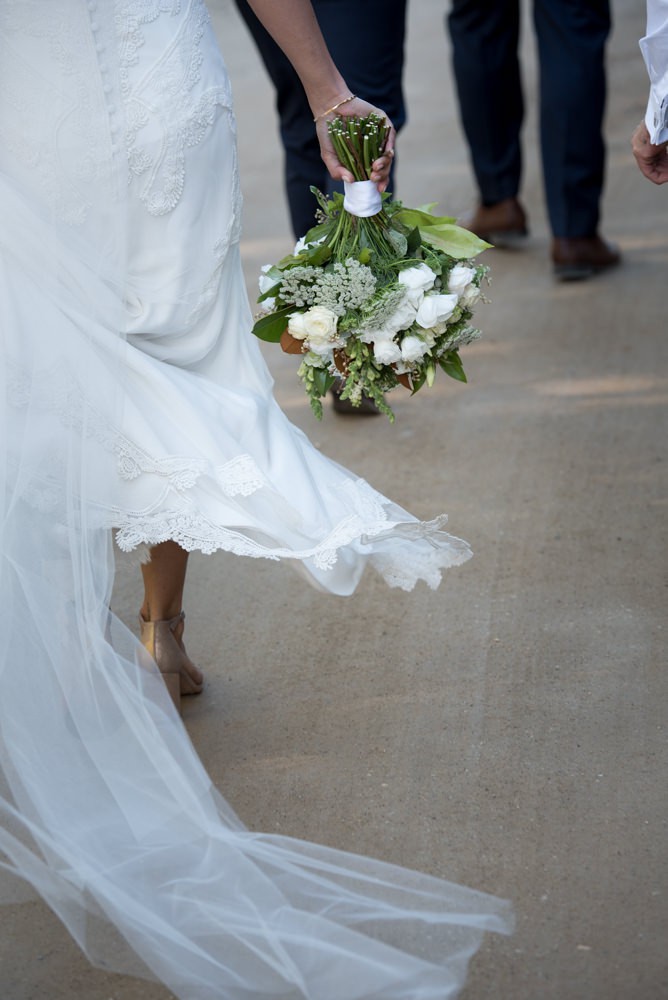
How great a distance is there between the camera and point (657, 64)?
8.37 feet

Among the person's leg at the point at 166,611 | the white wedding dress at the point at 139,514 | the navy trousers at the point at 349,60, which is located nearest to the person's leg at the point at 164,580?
Answer: the person's leg at the point at 166,611

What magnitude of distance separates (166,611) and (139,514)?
1.24 feet

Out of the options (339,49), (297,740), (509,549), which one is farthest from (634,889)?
(339,49)

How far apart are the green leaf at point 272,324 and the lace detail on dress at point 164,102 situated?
262mm

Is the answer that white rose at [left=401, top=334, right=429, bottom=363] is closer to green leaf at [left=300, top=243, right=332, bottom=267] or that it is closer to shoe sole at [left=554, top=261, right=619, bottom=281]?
green leaf at [left=300, top=243, right=332, bottom=267]

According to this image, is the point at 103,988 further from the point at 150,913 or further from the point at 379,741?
the point at 379,741

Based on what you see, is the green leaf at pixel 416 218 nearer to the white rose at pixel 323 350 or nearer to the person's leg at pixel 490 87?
the white rose at pixel 323 350

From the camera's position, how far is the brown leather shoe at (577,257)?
15.6 feet

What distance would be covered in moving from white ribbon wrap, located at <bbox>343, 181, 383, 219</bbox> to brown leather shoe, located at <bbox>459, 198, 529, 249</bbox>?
2.91m

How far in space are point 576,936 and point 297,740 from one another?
75 centimetres


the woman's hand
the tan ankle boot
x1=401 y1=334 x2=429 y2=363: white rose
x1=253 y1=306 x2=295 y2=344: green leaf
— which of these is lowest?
the tan ankle boot

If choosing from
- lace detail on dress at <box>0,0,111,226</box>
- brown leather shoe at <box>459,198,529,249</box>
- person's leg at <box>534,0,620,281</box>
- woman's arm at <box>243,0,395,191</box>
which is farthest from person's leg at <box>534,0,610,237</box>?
lace detail on dress at <box>0,0,111,226</box>

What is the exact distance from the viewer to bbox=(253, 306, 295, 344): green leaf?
2303 mm

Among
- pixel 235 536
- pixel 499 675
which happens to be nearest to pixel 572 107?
pixel 499 675
